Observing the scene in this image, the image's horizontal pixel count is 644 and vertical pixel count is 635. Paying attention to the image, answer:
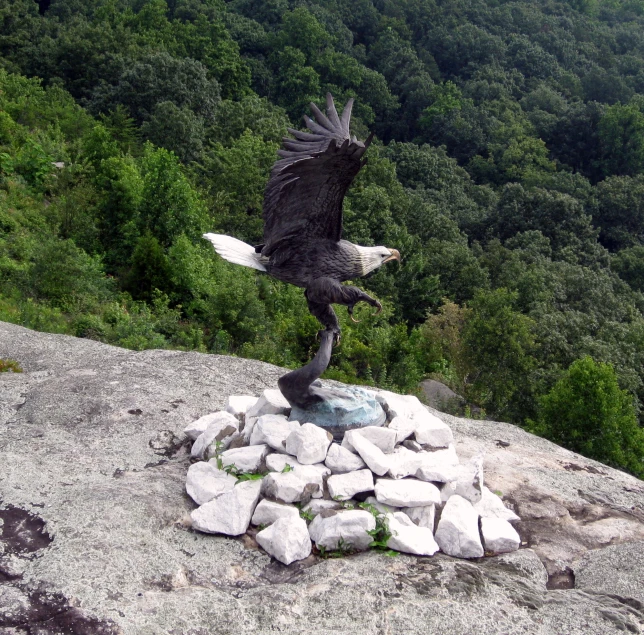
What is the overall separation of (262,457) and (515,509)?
277 cm

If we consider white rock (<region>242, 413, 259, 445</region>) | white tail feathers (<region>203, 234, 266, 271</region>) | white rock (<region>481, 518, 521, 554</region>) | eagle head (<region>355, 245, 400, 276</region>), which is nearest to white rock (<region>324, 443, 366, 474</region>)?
white rock (<region>242, 413, 259, 445</region>)

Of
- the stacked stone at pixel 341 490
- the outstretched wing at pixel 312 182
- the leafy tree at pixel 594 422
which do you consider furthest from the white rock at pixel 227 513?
the leafy tree at pixel 594 422

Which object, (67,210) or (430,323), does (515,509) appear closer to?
(430,323)

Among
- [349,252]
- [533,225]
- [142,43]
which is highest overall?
[349,252]

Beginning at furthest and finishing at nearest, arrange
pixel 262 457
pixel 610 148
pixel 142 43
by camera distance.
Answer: pixel 610 148
pixel 142 43
pixel 262 457

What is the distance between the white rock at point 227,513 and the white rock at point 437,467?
1752mm

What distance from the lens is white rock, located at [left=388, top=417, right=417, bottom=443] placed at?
316 inches

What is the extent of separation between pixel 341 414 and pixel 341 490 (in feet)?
3.51

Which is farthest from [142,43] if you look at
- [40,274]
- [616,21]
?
[616,21]

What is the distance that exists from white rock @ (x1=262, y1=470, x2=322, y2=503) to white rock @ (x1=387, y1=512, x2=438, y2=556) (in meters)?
0.81

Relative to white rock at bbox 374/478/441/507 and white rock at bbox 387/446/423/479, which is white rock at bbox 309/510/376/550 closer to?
white rock at bbox 374/478/441/507

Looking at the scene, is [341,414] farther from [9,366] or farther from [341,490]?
[9,366]

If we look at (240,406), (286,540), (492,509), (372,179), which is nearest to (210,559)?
(286,540)

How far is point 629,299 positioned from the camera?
105ft
